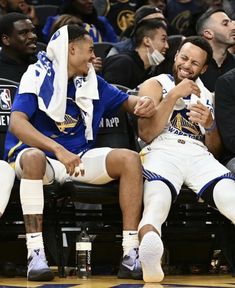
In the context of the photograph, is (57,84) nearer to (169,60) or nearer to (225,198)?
(225,198)

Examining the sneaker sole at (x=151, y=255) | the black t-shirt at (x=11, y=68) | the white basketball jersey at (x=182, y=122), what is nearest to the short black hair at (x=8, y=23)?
the black t-shirt at (x=11, y=68)

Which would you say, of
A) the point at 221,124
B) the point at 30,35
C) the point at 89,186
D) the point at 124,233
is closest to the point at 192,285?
the point at 124,233

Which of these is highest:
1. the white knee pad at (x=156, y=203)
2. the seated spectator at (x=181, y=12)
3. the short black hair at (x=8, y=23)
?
the seated spectator at (x=181, y=12)

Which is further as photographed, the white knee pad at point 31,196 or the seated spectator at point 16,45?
the seated spectator at point 16,45

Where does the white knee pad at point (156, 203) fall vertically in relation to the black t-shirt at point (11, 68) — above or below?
below

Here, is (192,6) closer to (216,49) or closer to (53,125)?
(216,49)

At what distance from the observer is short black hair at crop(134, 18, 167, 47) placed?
7680 mm

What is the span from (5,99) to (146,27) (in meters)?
2.33

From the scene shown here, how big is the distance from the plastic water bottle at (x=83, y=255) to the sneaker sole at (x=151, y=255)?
1.85 ft

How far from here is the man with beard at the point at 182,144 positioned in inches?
208

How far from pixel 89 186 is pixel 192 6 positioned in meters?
5.32

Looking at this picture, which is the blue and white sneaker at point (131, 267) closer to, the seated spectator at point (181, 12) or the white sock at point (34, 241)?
the white sock at point (34, 241)

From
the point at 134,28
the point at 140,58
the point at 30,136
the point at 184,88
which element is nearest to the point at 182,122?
the point at 184,88

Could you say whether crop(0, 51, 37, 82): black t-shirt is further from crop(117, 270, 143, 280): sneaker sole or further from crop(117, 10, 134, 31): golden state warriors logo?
crop(117, 10, 134, 31): golden state warriors logo
